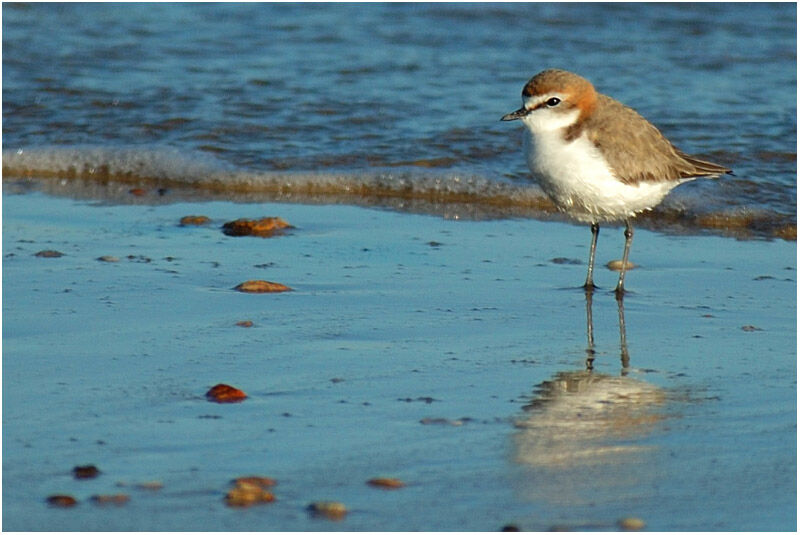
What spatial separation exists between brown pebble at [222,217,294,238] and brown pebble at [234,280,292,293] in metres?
1.04

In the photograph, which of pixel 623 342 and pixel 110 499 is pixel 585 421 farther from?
pixel 110 499

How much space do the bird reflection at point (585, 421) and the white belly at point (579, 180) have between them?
3.94 feet

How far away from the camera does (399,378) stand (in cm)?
425

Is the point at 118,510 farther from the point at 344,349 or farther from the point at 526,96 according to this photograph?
the point at 526,96

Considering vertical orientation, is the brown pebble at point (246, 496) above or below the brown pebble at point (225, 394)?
below

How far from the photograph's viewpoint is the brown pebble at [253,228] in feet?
21.3

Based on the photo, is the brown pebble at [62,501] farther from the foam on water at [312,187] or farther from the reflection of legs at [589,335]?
the foam on water at [312,187]

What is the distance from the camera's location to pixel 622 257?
6.21 metres

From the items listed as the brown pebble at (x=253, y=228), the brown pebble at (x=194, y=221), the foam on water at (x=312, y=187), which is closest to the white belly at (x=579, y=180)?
the foam on water at (x=312, y=187)

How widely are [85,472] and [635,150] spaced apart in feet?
10.3

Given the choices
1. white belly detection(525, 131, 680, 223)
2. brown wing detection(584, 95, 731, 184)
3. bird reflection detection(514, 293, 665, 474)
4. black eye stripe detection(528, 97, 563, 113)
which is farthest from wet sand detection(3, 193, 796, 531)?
black eye stripe detection(528, 97, 563, 113)

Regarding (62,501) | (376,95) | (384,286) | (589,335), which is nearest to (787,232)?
(589,335)

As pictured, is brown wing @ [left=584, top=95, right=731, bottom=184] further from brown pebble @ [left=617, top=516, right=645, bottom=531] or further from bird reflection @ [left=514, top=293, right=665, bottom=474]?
brown pebble @ [left=617, top=516, right=645, bottom=531]

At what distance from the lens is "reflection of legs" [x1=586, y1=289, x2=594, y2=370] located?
4523mm
